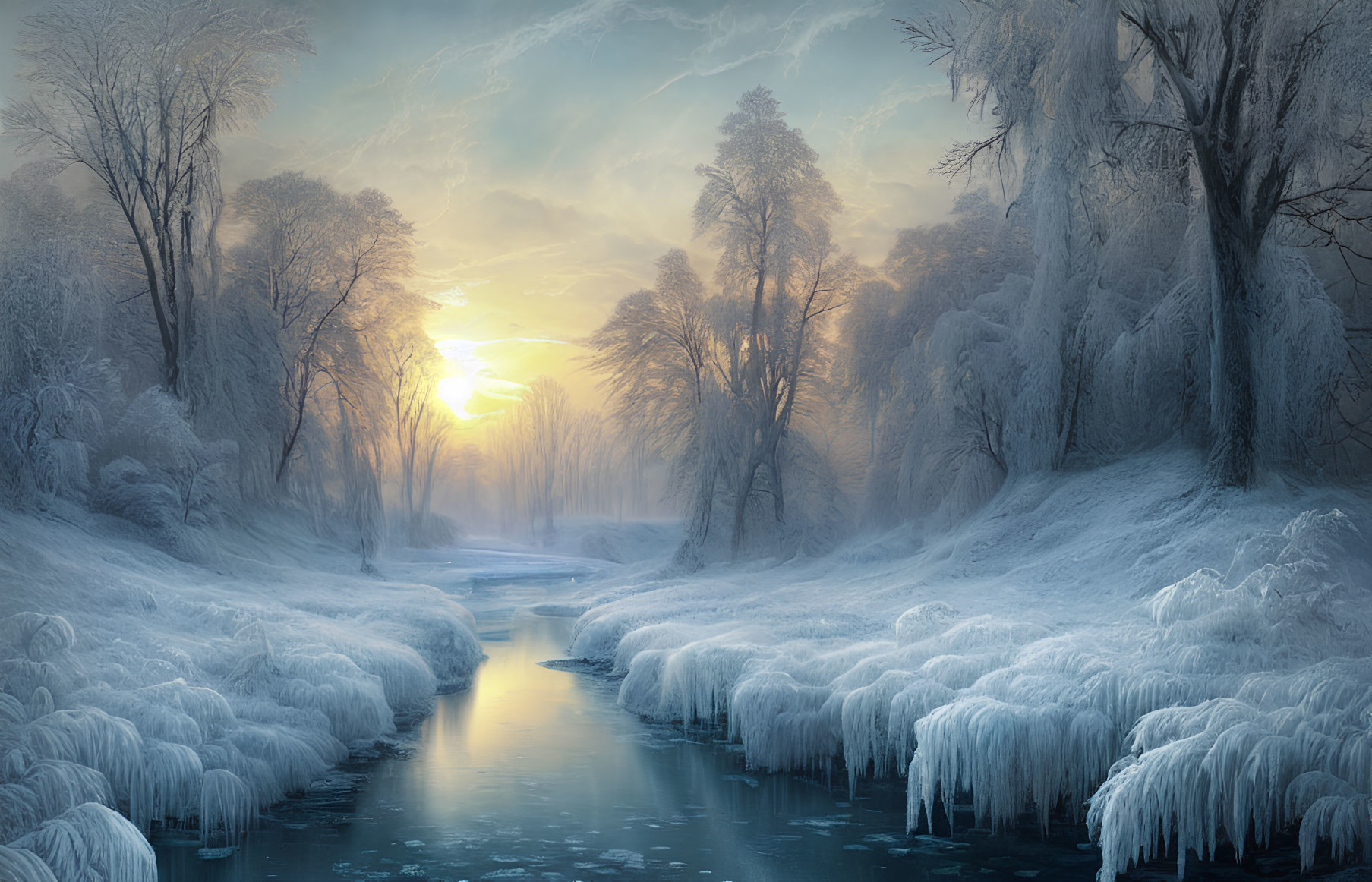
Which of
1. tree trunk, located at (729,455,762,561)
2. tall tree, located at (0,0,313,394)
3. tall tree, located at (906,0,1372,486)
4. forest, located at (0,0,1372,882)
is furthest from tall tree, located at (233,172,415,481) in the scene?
tall tree, located at (906,0,1372,486)

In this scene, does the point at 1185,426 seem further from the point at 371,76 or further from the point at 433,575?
the point at 433,575

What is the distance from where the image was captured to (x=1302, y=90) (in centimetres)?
680

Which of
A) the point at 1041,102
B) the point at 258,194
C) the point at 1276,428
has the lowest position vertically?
the point at 1276,428

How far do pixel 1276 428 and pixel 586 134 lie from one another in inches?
513

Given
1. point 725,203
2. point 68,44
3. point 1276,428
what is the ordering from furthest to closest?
1. point 725,203
2. point 68,44
3. point 1276,428

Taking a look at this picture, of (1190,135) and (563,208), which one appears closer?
(1190,135)

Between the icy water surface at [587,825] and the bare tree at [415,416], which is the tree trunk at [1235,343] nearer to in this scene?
the icy water surface at [587,825]

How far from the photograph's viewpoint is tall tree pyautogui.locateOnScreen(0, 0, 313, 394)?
11438mm

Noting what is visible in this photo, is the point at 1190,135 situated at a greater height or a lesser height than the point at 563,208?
lesser

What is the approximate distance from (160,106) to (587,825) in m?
11.4

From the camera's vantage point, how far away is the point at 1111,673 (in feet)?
17.4

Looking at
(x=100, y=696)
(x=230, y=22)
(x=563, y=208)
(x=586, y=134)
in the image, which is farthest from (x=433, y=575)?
(x=100, y=696)

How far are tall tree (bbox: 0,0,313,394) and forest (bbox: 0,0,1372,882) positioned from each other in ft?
→ 0.18

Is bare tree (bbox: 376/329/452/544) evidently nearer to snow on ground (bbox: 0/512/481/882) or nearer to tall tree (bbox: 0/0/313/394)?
tall tree (bbox: 0/0/313/394)
